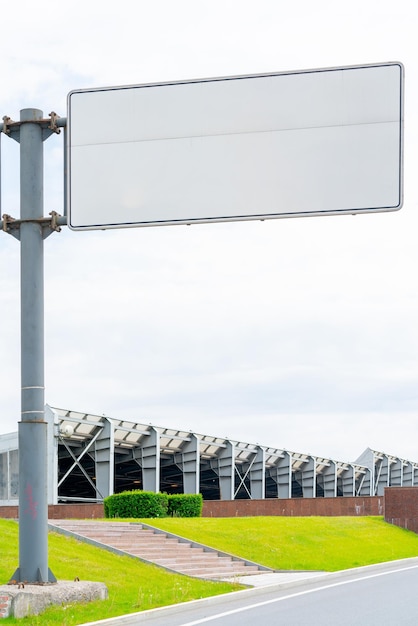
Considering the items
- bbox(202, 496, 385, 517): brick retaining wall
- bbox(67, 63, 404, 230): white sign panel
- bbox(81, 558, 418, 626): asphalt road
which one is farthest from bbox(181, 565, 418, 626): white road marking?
bbox(202, 496, 385, 517): brick retaining wall

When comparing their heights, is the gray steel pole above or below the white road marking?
above

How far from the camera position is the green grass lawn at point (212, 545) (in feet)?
49.5

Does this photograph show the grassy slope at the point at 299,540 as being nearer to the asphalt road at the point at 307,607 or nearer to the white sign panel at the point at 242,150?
the asphalt road at the point at 307,607

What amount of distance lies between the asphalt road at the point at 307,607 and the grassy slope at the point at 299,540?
3.98 metres

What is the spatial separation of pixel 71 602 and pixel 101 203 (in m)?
5.50

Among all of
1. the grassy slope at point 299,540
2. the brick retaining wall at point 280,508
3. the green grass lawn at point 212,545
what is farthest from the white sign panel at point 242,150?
the brick retaining wall at point 280,508

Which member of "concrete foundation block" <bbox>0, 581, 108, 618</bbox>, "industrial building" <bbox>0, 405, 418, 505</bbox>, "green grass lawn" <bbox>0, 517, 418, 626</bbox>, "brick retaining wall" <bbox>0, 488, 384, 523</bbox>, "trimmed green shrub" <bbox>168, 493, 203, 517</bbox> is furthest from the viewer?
→ "industrial building" <bbox>0, 405, 418, 505</bbox>

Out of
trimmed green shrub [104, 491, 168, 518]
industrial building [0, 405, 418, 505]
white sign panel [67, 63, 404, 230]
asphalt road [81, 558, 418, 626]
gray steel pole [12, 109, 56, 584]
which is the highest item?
white sign panel [67, 63, 404, 230]

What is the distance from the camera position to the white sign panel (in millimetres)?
10828

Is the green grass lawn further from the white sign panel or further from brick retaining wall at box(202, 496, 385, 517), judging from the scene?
the white sign panel

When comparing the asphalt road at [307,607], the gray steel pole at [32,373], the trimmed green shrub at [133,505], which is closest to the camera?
the gray steel pole at [32,373]

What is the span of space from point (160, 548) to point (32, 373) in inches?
444

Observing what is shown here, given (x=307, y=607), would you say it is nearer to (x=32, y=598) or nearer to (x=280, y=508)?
(x=32, y=598)

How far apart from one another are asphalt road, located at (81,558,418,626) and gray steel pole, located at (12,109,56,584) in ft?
4.40
